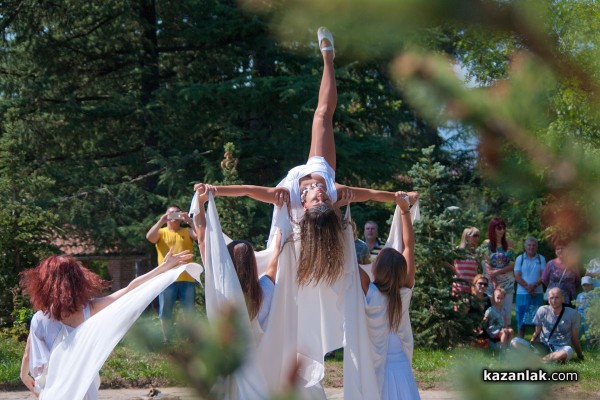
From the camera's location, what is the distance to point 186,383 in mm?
1777

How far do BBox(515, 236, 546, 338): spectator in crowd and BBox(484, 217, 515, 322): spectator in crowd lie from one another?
21 centimetres

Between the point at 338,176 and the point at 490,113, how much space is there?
12.2 metres

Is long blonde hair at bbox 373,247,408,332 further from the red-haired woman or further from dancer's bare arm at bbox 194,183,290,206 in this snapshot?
the red-haired woman

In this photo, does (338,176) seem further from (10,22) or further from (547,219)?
(547,219)

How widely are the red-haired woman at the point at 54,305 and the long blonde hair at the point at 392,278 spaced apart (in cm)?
173

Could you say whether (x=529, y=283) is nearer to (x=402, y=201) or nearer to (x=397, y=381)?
(x=402, y=201)

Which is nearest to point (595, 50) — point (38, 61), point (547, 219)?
point (547, 219)

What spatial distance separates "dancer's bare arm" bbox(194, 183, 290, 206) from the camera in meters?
5.21

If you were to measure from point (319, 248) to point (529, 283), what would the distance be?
18.1ft

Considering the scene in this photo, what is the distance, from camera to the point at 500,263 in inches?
386

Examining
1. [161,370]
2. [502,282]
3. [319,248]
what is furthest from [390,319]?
[502,282]

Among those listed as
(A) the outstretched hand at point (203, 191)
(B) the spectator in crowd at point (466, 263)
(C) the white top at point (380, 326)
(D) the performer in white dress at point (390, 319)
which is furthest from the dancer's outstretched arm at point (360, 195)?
(B) the spectator in crowd at point (466, 263)

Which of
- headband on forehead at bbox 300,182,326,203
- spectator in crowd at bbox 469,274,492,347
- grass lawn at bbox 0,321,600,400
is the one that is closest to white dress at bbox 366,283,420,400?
headband on forehead at bbox 300,182,326,203

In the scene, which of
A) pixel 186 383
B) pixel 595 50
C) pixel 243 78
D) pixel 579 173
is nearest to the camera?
pixel 186 383
